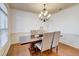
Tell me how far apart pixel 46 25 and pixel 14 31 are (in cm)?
205

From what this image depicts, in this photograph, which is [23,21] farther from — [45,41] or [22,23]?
[45,41]

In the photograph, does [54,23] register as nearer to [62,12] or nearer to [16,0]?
[62,12]

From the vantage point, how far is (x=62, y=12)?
454cm

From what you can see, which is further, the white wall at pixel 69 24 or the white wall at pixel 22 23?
the white wall at pixel 22 23

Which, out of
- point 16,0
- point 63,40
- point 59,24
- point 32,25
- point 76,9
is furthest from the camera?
point 32,25

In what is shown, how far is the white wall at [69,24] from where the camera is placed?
3650mm

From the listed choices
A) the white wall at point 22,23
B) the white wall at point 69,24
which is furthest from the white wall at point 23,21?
the white wall at point 69,24

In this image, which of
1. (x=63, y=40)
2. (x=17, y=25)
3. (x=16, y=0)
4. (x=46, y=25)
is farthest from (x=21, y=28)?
(x=16, y=0)

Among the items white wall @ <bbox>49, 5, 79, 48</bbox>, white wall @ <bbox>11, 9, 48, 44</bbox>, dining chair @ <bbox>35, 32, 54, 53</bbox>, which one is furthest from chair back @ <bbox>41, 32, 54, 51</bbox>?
white wall @ <bbox>11, 9, 48, 44</bbox>

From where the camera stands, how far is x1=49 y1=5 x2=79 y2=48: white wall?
12.0 feet

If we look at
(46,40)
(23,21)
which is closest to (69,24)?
(46,40)

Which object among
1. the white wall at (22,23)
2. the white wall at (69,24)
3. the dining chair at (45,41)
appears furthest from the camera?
the white wall at (22,23)

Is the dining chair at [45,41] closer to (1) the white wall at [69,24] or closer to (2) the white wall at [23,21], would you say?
(1) the white wall at [69,24]

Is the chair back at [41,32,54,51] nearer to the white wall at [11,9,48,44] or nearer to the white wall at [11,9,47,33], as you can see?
the white wall at [11,9,48,44]
